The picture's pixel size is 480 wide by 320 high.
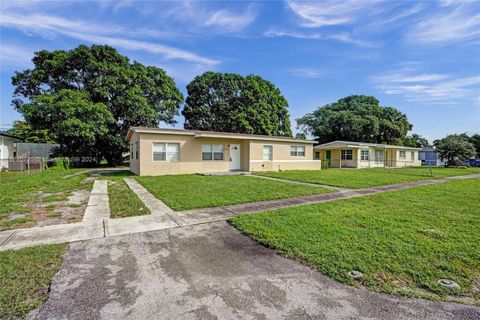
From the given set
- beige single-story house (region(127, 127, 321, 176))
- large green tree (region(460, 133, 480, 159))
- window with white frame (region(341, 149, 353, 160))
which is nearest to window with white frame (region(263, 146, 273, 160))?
beige single-story house (region(127, 127, 321, 176))

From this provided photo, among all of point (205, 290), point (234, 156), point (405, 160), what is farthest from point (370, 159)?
point (205, 290)

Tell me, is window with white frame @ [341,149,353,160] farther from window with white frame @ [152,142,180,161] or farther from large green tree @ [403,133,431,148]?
large green tree @ [403,133,431,148]

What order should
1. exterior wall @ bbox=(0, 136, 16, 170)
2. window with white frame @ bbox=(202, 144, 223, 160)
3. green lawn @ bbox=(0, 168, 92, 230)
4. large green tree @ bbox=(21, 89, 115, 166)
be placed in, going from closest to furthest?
green lawn @ bbox=(0, 168, 92, 230) → window with white frame @ bbox=(202, 144, 223, 160) → exterior wall @ bbox=(0, 136, 16, 170) → large green tree @ bbox=(21, 89, 115, 166)

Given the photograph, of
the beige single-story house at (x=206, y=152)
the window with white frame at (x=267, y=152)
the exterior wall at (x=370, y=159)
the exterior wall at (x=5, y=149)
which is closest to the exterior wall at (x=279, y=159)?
the beige single-story house at (x=206, y=152)

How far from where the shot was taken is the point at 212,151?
16406 millimetres

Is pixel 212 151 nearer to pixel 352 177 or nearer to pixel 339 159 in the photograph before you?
pixel 352 177

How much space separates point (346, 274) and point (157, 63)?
1142 inches

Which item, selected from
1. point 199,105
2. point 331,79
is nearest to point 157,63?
point 199,105

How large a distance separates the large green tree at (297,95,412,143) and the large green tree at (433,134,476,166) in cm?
855

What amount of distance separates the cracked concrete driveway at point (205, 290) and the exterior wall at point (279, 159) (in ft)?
45.2

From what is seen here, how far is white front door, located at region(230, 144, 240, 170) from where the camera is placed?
17266mm

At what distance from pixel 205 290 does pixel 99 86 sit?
2565cm

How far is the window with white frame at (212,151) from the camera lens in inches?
635

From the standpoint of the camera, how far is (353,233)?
428cm
